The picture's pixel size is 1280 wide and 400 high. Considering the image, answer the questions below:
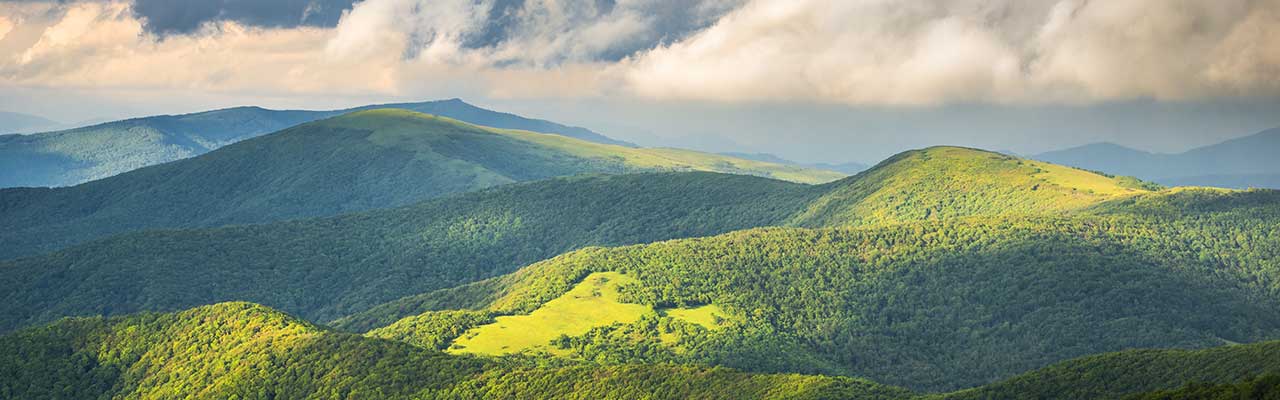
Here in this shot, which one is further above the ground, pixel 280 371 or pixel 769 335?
pixel 769 335

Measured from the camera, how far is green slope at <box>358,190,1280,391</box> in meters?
158

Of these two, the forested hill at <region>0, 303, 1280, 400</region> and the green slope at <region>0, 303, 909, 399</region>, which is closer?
the forested hill at <region>0, 303, 1280, 400</region>

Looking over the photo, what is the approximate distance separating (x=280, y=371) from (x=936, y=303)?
11031cm

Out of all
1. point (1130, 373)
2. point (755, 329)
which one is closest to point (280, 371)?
point (755, 329)

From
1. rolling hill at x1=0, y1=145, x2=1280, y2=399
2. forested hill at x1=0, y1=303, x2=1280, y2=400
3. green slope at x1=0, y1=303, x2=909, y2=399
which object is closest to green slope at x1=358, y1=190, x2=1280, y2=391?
rolling hill at x1=0, y1=145, x2=1280, y2=399

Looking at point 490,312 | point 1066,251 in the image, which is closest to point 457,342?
point 490,312

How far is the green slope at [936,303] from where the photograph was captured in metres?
158

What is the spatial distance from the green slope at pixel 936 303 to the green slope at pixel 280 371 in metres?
31.3

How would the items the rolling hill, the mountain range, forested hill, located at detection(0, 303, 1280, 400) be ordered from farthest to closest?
the rolling hill < the mountain range < forested hill, located at detection(0, 303, 1280, 400)

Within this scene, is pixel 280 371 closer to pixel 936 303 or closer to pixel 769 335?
pixel 769 335

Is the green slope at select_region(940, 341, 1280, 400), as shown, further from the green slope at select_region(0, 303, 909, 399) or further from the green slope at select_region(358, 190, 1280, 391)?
the green slope at select_region(358, 190, 1280, 391)

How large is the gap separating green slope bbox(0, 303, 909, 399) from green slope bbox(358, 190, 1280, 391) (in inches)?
1234

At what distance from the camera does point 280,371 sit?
120562mm

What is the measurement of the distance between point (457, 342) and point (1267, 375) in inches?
4224
